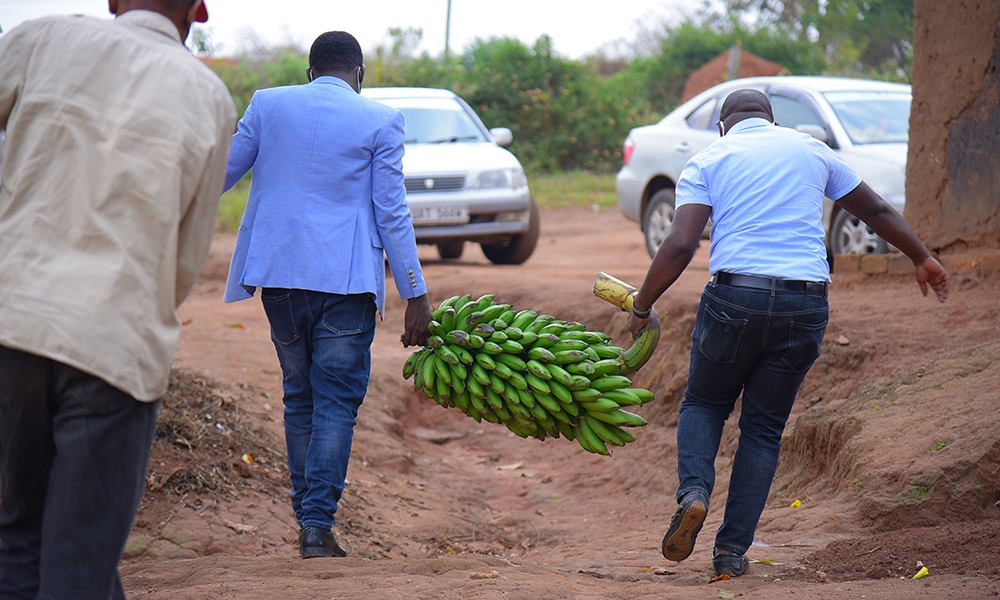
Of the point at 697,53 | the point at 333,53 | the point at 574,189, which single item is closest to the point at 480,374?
the point at 333,53

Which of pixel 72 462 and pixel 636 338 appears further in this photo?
pixel 636 338

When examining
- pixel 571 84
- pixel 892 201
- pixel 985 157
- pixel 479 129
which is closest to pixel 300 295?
pixel 985 157

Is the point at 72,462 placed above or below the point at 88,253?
below

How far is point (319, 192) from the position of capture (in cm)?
381

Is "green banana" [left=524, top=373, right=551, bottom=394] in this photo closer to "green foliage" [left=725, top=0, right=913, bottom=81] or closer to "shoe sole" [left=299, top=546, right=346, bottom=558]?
"shoe sole" [left=299, top=546, right=346, bottom=558]

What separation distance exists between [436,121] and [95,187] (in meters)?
9.12

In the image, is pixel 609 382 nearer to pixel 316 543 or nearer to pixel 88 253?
pixel 316 543

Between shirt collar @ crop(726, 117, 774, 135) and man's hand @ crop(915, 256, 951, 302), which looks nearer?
shirt collar @ crop(726, 117, 774, 135)

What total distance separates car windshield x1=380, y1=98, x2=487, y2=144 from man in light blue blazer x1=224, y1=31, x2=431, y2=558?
6.99 m

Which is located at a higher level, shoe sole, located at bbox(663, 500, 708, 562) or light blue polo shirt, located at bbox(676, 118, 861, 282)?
light blue polo shirt, located at bbox(676, 118, 861, 282)

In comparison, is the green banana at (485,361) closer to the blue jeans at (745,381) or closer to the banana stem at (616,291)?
the banana stem at (616,291)

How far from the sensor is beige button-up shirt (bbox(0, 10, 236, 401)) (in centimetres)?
215

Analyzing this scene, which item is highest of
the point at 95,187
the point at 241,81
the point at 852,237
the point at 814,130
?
the point at 95,187

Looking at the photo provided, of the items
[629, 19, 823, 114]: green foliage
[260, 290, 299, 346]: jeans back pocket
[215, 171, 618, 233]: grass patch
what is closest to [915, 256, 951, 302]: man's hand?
[260, 290, 299, 346]: jeans back pocket
